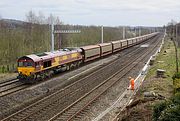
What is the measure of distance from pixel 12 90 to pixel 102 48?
2874 cm

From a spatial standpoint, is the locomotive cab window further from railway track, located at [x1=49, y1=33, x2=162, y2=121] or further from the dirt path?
the dirt path

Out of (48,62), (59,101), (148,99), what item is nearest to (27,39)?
(48,62)

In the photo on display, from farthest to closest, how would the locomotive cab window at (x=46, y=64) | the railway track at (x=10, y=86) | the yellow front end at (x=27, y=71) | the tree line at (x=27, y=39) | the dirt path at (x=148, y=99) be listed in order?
the tree line at (x=27, y=39), the locomotive cab window at (x=46, y=64), the yellow front end at (x=27, y=71), the railway track at (x=10, y=86), the dirt path at (x=148, y=99)

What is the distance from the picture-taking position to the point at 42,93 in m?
25.3

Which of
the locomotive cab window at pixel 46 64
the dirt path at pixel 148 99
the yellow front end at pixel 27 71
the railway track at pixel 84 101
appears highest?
the locomotive cab window at pixel 46 64

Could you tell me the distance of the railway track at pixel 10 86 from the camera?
84.6ft

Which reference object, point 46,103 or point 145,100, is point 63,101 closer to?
point 46,103

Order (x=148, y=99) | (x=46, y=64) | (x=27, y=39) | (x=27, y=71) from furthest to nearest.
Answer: (x=27, y=39) < (x=46, y=64) < (x=27, y=71) < (x=148, y=99)

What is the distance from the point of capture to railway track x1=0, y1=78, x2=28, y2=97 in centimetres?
2578

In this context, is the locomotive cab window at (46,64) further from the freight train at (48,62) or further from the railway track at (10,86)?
the railway track at (10,86)

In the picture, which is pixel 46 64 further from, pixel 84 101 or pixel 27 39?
pixel 27 39

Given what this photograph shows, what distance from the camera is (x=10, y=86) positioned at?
28.3m

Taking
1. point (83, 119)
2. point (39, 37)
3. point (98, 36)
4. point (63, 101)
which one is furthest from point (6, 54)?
point (98, 36)

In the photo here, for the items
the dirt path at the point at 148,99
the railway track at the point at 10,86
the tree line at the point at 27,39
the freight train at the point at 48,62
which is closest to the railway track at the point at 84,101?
the dirt path at the point at 148,99
